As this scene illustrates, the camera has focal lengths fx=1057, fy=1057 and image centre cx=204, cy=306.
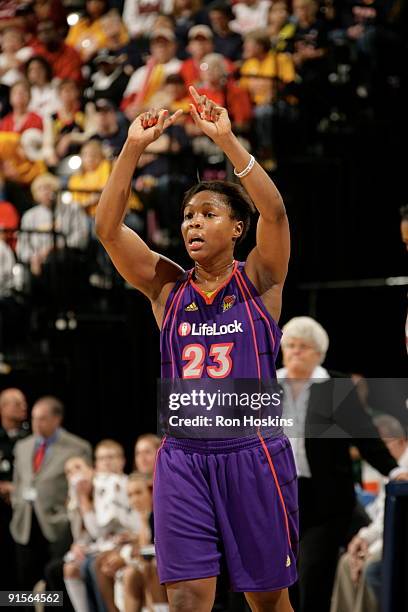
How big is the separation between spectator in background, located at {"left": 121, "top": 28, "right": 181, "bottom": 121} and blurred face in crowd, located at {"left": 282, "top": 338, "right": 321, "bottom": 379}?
15.7ft

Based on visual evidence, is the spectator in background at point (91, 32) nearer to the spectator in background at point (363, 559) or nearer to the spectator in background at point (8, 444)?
the spectator in background at point (8, 444)

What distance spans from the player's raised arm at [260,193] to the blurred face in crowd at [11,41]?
26.6ft

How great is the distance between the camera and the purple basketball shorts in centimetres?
353

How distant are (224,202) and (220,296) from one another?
344mm

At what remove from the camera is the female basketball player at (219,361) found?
3.55 m

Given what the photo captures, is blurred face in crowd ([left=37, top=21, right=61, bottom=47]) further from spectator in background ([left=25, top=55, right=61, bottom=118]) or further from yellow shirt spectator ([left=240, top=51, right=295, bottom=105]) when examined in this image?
yellow shirt spectator ([left=240, top=51, right=295, bottom=105])

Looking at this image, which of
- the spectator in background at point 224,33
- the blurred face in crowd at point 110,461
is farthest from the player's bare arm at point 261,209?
the spectator in background at point 224,33

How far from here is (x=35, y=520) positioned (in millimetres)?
6938

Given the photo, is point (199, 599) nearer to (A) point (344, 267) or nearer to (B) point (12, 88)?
(A) point (344, 267)

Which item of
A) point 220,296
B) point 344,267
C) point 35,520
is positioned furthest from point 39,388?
point 220,296

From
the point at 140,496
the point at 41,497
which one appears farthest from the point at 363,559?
the point at 41,497

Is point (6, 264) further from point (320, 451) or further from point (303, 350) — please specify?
point (320, 451)

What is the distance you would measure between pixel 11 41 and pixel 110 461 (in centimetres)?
613

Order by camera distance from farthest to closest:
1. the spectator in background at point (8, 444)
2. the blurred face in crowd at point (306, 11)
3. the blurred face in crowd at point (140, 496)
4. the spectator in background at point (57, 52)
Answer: the spectator in background at point (57, 52) → the blurred face in crowd at point (306, 11) → the spectator in background at point (8, 444) → the blurred face in crowd at point (140, 496)
